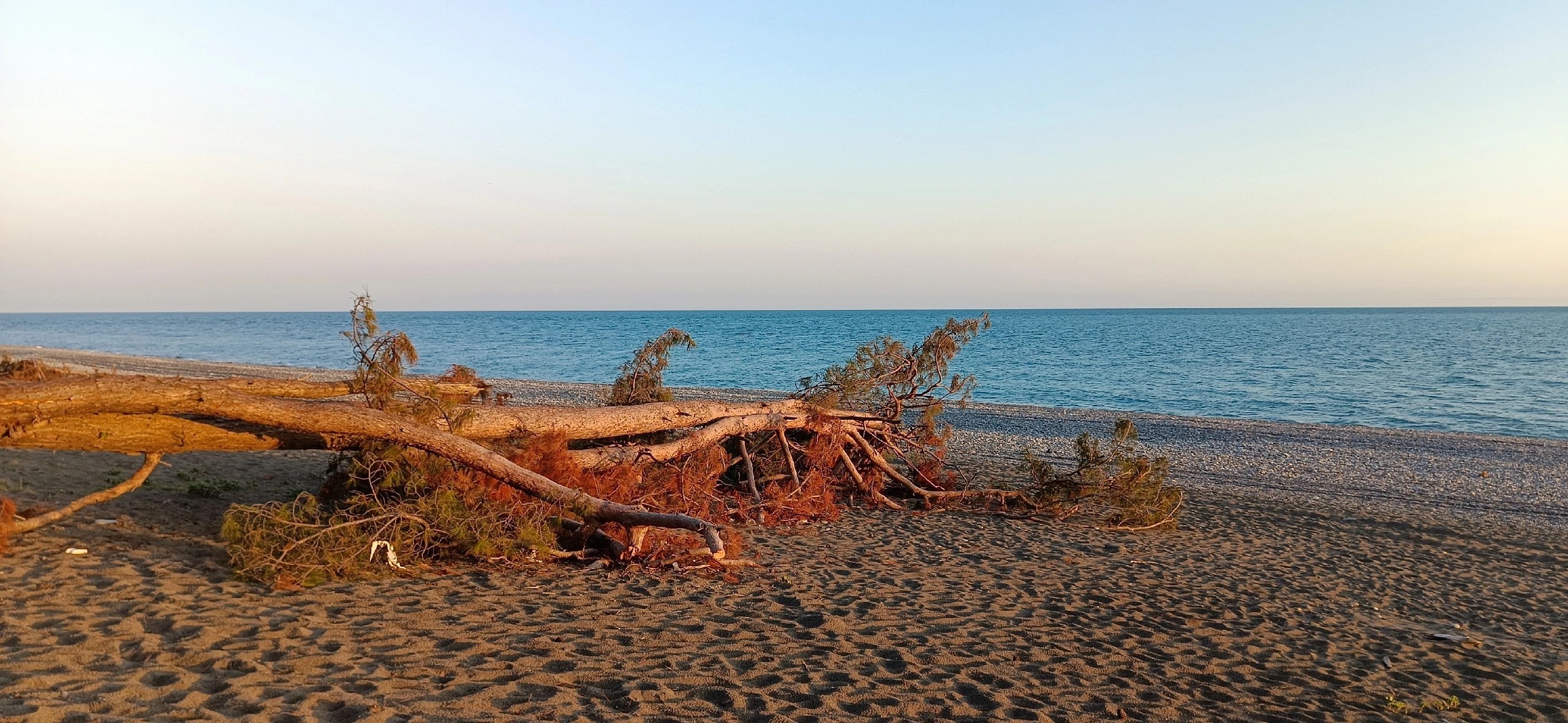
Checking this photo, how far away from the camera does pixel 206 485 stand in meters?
9.46

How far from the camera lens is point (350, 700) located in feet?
14.3

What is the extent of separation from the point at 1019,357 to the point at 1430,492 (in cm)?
3699

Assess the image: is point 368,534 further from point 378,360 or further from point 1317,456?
point 1317,456

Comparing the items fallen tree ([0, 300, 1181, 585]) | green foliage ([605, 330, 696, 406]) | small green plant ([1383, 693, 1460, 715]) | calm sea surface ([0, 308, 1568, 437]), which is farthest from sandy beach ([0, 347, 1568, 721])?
calm sea surface ([0, 308, 1568, 437])

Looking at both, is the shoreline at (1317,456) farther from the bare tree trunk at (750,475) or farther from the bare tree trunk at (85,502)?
the bare tree trunk at (85,502)

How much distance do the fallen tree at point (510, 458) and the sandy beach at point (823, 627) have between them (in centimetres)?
41

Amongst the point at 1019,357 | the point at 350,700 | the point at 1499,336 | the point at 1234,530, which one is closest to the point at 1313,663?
the point at 1234,530

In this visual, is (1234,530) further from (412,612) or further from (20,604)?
(20,604)

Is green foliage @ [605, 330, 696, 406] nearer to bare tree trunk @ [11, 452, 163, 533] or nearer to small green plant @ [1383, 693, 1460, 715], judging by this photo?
bare tree trunk @ [11, 452, 163, 533]

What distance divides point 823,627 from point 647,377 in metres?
5.87

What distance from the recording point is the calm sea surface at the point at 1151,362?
28125mm

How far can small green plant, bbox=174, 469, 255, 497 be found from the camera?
928cm

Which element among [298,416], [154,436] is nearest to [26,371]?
[154,436]

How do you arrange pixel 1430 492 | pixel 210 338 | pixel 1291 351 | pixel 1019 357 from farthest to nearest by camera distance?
1. pixel 210 338
2. pixel 1291 351
3. pixel 1019 357
4. pixel 1430 492
